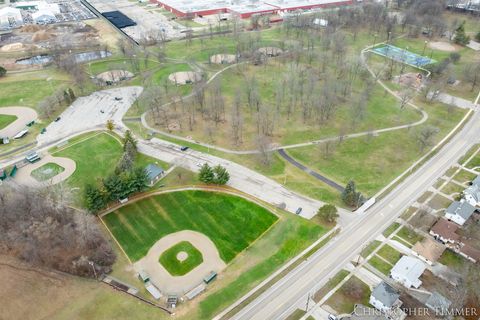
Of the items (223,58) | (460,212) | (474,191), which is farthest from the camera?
(223,58)

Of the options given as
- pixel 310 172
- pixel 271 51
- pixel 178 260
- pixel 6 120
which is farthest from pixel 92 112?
pixel 271 51

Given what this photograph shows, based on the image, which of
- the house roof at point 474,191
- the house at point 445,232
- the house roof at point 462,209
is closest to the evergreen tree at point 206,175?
the house at point 445,232

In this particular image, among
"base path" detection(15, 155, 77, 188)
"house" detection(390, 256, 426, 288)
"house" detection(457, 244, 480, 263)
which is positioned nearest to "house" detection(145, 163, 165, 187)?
"base path" detection(15, 155, 77, 188)

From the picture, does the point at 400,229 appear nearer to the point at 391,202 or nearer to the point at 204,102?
the point at 391,202

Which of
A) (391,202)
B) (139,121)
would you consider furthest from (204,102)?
(391,202)

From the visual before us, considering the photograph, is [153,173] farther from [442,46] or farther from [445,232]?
[442,46]

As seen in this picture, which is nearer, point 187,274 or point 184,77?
point 187,274
